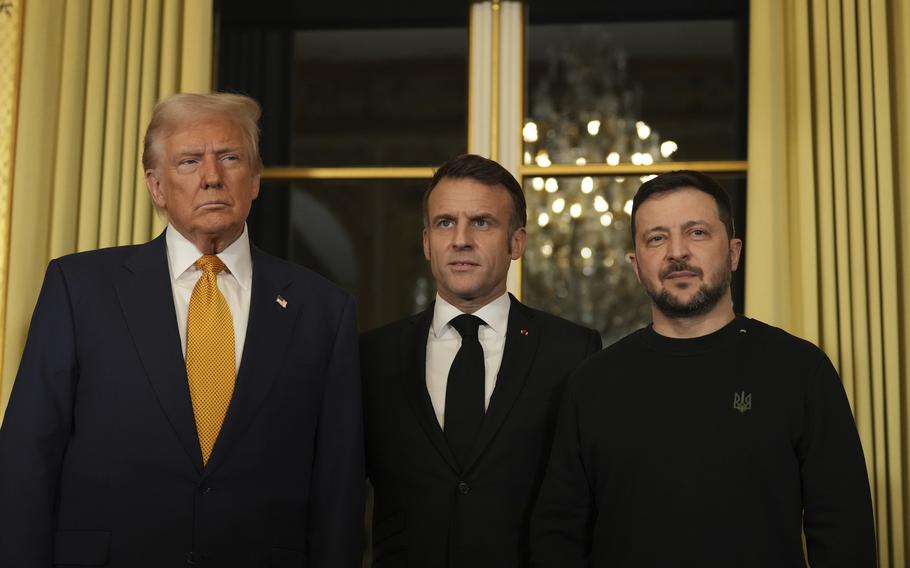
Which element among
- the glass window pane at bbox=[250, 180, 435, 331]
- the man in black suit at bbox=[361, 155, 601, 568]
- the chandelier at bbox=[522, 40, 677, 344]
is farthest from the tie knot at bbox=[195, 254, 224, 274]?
the chandelier at bbox=[522, 40, 677, 344]

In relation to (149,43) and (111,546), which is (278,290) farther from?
(149,43)

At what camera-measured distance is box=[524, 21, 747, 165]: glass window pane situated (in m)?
3.52

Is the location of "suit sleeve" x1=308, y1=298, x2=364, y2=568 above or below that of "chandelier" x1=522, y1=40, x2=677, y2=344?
below

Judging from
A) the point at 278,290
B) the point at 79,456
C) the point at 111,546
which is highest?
the point at 278,290

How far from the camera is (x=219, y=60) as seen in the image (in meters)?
3.60

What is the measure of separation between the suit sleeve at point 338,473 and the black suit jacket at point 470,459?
118 millimetres

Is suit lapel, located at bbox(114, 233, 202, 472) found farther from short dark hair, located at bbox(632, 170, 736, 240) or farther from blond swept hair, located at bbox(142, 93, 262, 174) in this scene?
short dark hair, located at bbox(632, 170, 736, 240)

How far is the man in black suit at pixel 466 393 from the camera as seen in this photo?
6.91ft

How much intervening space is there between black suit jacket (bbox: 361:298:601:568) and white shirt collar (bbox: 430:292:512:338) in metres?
0.02

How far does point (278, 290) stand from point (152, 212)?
1.35m

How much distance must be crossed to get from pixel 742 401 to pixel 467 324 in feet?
2.11

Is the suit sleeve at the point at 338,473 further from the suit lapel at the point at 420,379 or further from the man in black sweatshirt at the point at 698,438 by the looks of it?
the man in black sweatshirt at the point at 698,438

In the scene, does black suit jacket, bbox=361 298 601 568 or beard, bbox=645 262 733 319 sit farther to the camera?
black suit jacket, bbox=361 298 601 568

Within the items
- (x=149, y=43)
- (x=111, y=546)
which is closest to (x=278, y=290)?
(x=111, y=546)
